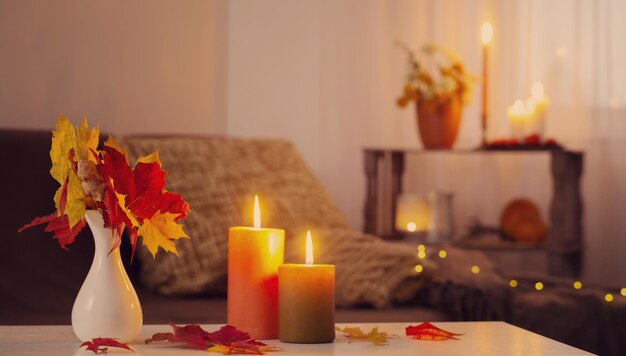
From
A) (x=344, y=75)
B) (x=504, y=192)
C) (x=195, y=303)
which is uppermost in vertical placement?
(x=344, y=75)

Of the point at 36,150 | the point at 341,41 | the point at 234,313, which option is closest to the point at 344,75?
the point at 341,41

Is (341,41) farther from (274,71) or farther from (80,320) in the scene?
(80,320)

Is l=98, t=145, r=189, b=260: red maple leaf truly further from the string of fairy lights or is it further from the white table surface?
the string of fairy lights

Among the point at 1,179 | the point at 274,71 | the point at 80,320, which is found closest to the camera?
the point at 80,320

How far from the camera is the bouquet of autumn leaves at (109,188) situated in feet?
3.38

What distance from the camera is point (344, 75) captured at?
3156 millimetres

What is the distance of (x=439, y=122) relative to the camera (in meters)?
2.87

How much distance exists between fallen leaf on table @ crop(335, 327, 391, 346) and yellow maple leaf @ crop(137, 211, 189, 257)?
24 centimetres

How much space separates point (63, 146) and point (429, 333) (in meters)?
0.48

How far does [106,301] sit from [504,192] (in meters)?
2.30

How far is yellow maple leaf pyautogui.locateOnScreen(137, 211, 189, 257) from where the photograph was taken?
3.47 ft

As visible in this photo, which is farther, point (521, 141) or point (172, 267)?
point (521, 141)

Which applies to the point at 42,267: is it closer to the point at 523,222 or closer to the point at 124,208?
the point at 124,208

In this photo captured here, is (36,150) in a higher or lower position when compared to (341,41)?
lower
